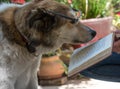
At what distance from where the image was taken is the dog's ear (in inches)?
93.9

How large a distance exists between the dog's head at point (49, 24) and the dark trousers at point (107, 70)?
15.0 inches

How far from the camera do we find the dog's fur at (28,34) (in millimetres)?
2432

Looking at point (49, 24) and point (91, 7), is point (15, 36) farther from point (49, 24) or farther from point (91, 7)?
point (91, 7)

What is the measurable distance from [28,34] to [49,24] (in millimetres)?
163

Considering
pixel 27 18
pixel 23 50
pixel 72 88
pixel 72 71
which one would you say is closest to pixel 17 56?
pixel 23 50

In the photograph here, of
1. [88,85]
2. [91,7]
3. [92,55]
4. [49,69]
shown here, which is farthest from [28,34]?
[91,7]

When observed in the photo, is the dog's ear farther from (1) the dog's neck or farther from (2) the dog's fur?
(1) the dog's neck

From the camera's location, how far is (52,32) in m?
2.52

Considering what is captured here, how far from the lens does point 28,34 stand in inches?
96.0

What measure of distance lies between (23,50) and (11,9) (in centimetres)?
33

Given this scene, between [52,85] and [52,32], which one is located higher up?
[52,32]

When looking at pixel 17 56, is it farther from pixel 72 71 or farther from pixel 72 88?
pixel 72 88

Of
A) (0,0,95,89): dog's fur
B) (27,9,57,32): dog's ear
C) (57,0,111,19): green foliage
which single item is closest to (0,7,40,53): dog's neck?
(0,0,95,89): dog's fur

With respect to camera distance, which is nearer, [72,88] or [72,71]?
[72,71]
